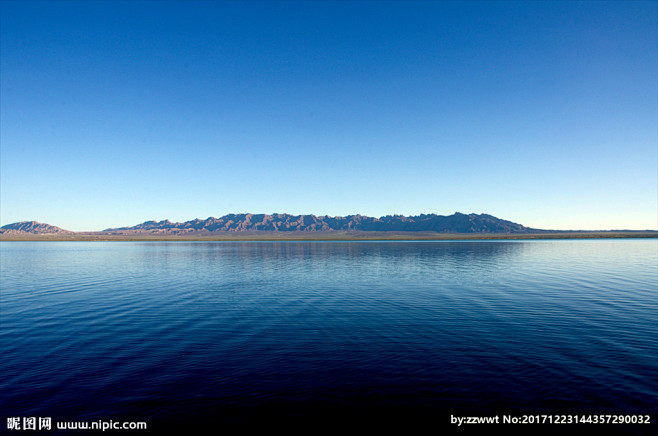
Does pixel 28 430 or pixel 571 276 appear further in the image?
pixel 571 276

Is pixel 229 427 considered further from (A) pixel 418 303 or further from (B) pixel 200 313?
(A) pixel 418 303

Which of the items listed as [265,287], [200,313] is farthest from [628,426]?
[265,287]

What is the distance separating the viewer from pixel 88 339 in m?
21.7

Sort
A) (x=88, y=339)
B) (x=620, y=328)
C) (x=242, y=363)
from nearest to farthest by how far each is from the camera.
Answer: (x=242, y=363) < (x=88, y=339) < (x=620, y=328)

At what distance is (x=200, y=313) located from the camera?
29.2 meters

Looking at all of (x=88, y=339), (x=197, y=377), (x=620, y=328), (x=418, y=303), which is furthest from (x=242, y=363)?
(x=620, y=328)

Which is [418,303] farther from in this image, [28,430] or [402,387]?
[28,430]

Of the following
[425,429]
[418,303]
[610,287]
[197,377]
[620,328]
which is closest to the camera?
[425,429]

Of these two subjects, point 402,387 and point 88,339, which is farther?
point 88,339

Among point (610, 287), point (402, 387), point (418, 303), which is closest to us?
point (402, 387)

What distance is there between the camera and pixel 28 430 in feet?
38.8

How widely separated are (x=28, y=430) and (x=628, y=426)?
69.2 feet

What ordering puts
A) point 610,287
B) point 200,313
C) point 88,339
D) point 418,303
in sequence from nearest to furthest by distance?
1. point 88,339
2. point 200,313
3. point 418,303
4. point 610,287

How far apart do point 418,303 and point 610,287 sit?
27500mm
